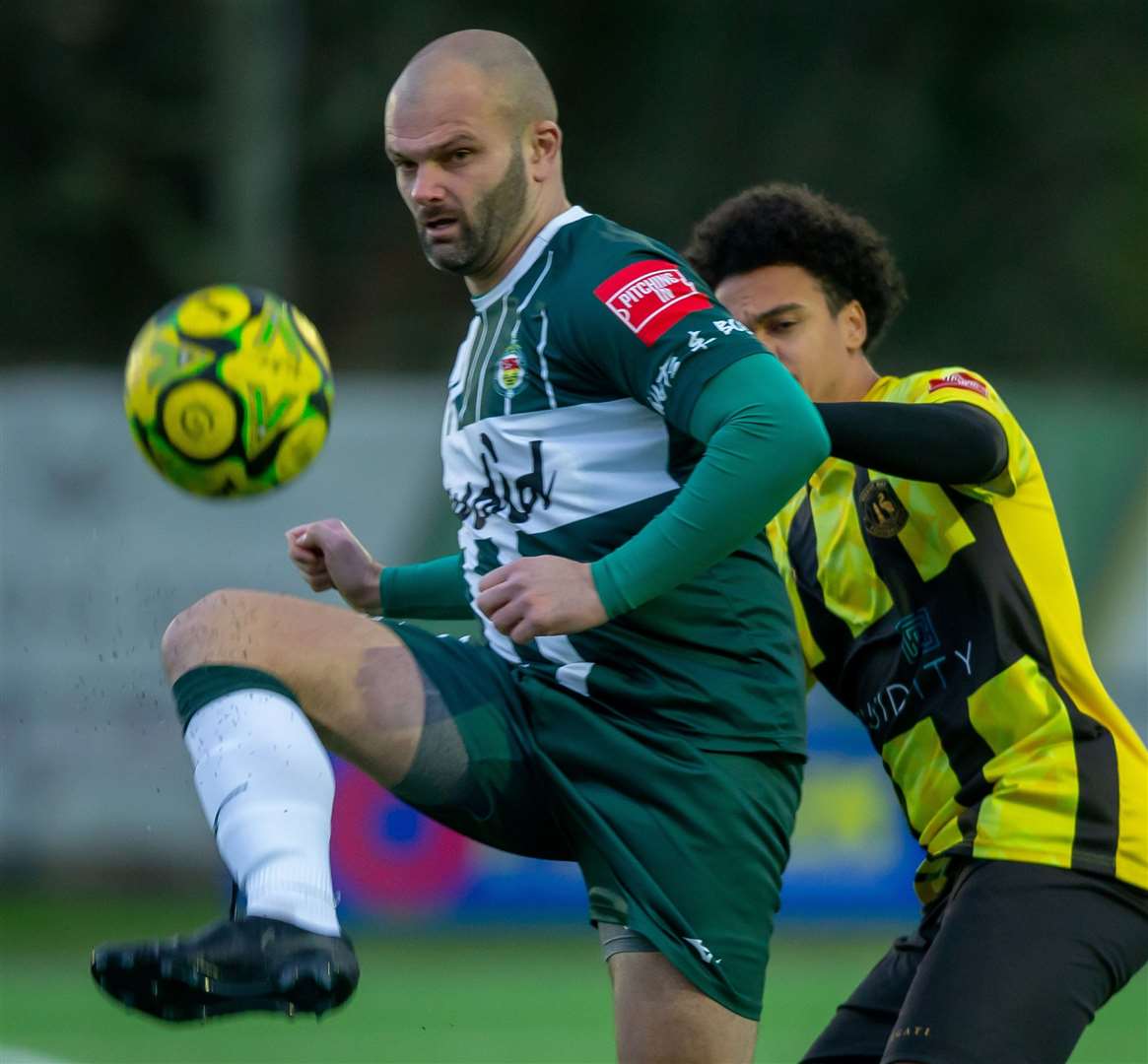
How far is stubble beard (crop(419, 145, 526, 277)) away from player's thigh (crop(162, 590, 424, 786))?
0.71 metres

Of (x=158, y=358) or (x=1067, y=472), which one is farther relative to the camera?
(x=1067, y=472)

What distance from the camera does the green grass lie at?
24.2 ft

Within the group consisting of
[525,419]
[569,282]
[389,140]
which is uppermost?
[389,140]

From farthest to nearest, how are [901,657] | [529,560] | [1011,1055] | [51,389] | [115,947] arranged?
[51,389]
[901,657]
[1011,1055]
[529,560]
[115,947]

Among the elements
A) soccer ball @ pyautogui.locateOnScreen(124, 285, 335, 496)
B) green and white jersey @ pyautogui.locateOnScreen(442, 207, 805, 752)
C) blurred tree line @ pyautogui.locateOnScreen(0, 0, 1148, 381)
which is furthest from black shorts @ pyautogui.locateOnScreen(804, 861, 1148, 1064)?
blurred tree line @ pyautogui.locateOnScreen(0, 0, 1148, 381)

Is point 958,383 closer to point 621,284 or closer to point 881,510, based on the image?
point 881,510

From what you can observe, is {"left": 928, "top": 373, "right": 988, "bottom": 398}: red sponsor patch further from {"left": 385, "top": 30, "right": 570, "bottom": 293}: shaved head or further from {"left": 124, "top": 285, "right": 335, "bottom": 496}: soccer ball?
{"left": 124, "top": 285, "right": 335, "bottom": 496}: soccer ball

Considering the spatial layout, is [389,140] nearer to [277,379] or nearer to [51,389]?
[277,379]

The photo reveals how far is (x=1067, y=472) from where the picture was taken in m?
11.6

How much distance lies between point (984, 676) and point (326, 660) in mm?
1308

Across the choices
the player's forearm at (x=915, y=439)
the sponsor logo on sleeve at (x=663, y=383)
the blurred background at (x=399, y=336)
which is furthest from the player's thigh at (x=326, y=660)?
the blurred background at (x=399, y=336)

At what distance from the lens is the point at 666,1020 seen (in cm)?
374

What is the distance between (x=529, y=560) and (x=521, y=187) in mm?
816

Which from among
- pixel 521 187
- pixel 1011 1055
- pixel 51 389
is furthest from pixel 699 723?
pixel 51 389
